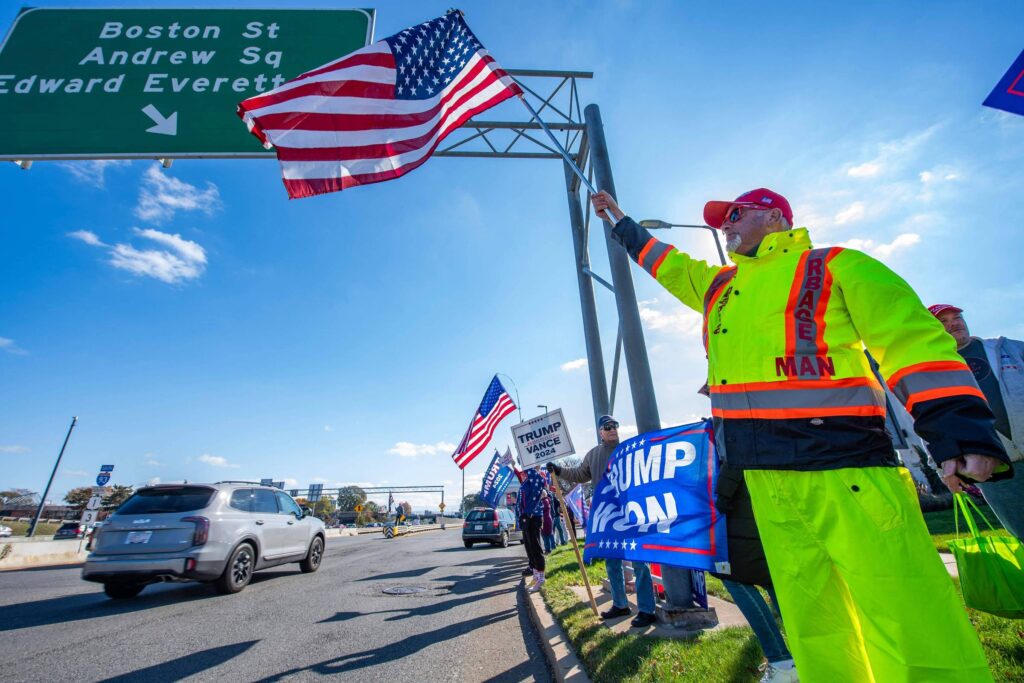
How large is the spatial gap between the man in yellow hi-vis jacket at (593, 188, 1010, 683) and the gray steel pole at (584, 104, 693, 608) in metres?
2.34

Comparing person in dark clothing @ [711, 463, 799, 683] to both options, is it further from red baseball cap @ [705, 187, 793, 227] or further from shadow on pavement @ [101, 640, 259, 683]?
shadow on pavement @ [101, 640, 259, 683]

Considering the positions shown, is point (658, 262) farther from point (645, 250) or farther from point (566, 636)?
point (566, 636)

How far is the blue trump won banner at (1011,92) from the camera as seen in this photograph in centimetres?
287

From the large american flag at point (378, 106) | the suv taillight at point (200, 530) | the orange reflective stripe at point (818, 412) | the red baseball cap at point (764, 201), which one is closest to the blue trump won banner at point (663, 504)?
the orange reflective stripe at point (818, 412)

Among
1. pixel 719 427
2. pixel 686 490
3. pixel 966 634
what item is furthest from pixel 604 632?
pixel 966 634

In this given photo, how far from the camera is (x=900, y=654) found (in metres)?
1.37

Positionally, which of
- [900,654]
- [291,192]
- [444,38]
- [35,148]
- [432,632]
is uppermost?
[444,38]

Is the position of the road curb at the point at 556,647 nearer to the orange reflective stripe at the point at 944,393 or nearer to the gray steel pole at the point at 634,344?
the gray steel pole at the point at 634,344

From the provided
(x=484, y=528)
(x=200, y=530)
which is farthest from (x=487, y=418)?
(x=484, y=528)

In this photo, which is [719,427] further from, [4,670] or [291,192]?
[4,670]

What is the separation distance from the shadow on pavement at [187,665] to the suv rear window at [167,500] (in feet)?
10.0

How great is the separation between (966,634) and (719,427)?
36.5 inches

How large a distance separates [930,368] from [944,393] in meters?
0.09

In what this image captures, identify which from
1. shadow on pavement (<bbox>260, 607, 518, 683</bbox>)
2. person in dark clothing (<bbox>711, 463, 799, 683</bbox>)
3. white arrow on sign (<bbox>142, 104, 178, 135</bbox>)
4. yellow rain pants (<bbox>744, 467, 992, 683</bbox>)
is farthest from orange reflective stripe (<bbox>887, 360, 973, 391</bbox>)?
white arrow on sign (<bbox>142, 104, 178, 135</bbox>)
